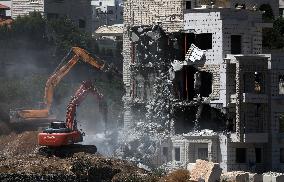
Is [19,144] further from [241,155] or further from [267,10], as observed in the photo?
[267,10]

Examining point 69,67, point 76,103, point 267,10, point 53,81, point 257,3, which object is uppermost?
point 257,3

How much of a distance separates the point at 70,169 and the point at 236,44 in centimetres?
1533

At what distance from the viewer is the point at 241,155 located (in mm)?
75938

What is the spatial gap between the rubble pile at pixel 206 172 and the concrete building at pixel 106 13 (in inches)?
3150

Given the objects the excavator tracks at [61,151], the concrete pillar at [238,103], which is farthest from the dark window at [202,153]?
the excavator tracks at [61,151]

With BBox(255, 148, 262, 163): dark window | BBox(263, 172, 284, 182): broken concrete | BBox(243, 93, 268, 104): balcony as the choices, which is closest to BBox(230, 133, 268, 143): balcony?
BBox(255, 148, 262, 163): dark window

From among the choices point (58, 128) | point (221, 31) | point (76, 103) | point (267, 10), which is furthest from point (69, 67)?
point (267, 10)

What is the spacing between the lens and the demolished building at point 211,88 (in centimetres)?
7544

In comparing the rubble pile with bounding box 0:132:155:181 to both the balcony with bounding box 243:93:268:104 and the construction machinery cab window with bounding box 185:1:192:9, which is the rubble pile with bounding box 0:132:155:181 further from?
the construction machinery cab window with bounding box 185:1:192:9

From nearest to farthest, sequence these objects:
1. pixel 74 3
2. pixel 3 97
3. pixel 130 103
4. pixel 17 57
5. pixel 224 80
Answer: pixel 224 80 < pixel 130 103 < pixel 3 97 < pixel 17 57 < pixel 74 3

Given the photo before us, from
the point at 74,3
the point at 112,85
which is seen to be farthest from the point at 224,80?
the point at 74,3

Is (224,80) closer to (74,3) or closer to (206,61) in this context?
(206,61)

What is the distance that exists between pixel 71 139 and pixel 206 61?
11092 millimetres

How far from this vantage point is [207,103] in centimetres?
7756
